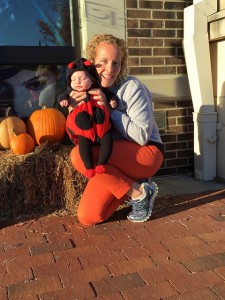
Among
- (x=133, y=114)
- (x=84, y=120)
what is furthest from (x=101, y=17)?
(x=84, y=120)

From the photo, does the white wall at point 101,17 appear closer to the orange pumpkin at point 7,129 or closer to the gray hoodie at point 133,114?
the orange pumpkin at point 7,129

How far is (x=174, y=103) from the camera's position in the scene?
4.76m

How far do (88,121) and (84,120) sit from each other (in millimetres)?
33

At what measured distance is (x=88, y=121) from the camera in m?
2.96

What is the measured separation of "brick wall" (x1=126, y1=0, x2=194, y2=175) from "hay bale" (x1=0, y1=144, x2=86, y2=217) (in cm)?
159

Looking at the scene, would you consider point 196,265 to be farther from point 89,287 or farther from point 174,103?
point 174,103

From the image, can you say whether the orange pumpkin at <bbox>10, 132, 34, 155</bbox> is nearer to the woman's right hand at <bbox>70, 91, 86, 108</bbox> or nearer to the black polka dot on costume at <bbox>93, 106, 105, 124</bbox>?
the woman's right hand at <bbox>70, 91, 86, 108</bbox>

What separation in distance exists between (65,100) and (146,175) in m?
0.95

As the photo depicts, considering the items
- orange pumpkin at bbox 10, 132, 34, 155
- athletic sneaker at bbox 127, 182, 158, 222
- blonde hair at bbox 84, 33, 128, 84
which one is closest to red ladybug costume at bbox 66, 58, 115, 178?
blonde hair at bbox 84, 33, 128, 84

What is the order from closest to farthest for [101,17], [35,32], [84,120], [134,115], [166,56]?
[84,120] → [134,115] → [101,17] → [35,32] → [166,56]

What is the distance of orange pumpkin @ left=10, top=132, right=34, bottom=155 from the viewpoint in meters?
3.66

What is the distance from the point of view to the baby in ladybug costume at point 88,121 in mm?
2973

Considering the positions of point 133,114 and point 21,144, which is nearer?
point 133,114

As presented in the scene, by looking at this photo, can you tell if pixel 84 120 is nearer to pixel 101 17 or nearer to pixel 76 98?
pixel 76 98
